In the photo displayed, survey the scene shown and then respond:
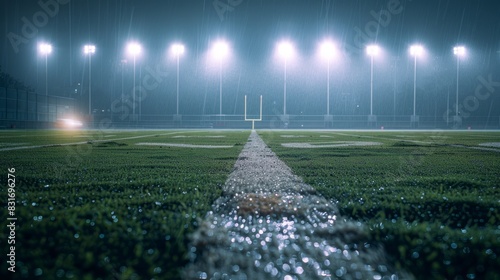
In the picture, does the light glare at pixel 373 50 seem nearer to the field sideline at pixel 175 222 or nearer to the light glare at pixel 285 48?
the light glare at pixel 285 48

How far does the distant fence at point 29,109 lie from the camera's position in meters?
Result: 26.5

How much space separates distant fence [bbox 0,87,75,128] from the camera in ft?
87.0

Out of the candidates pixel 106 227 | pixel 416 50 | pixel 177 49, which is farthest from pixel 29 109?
pixel 106 227

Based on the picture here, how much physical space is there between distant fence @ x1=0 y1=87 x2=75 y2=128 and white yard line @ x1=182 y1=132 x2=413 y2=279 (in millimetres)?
28760

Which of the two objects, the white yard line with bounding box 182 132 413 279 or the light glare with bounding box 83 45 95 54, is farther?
the light glare with bounding box 83 45 95 54

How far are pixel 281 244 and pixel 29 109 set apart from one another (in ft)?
119

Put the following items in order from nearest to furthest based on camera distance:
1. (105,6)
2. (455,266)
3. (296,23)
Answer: (455,266)
(105,6)
(296,23)

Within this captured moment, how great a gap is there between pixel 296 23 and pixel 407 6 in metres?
9.61

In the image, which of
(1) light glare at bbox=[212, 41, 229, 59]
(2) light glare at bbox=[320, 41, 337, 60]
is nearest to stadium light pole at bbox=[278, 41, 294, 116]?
(2) light glare at bbox=[320, 41, 337, 60]

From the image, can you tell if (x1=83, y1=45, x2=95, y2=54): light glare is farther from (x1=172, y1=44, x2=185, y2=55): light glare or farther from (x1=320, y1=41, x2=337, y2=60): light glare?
(x1=320, y1=41, x2=337, y2=60): light glare

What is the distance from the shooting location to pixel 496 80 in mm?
40844

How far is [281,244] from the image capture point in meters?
1.11

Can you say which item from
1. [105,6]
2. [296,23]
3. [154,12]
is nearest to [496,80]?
[296,23]

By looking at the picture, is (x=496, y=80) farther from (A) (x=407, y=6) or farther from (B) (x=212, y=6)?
(B) (x=212, y=6)
